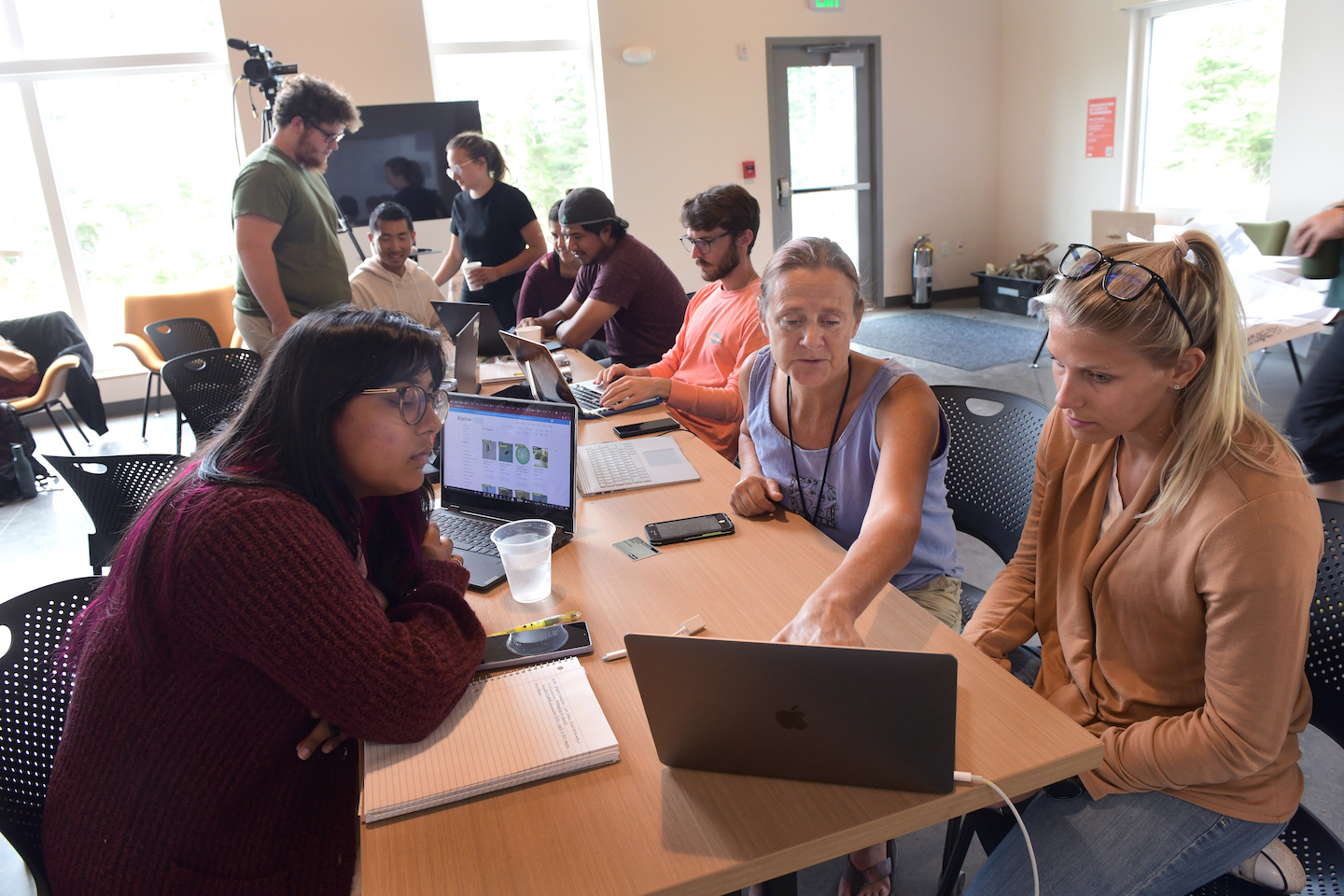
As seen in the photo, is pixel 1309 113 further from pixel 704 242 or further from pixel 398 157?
pixel 398 157

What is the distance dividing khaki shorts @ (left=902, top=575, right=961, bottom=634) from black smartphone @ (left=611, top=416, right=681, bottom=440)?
89cm

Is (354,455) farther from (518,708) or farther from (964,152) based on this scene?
(964,152)

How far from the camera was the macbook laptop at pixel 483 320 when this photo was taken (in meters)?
3.22

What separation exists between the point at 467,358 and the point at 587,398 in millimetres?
474

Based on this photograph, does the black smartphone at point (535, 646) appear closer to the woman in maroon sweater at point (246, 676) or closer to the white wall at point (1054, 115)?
the woman in maroon sweater at point (246, 676)

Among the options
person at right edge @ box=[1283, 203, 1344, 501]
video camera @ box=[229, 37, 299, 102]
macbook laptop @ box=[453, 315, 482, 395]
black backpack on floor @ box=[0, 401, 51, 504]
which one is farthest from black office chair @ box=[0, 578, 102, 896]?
black backpack on floor @ box=[0, 401, 51, 504]

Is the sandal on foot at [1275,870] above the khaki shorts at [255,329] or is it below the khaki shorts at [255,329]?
below

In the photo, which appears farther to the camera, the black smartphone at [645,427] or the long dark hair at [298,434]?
the black smartphone at [645,427]

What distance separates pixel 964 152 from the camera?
7.59 meters

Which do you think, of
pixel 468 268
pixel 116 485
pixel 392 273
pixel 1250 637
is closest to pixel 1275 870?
pixel 1250 637

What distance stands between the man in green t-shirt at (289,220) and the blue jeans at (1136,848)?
8.89 ft

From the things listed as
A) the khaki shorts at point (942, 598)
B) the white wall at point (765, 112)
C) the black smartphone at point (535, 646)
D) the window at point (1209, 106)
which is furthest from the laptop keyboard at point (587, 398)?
the window at point (1209, 106)

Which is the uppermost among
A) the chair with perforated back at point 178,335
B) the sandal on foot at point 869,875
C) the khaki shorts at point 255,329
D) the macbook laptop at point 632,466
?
the khaki shorts at point 255,329

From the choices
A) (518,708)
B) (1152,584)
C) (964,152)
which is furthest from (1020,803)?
(964,152)
